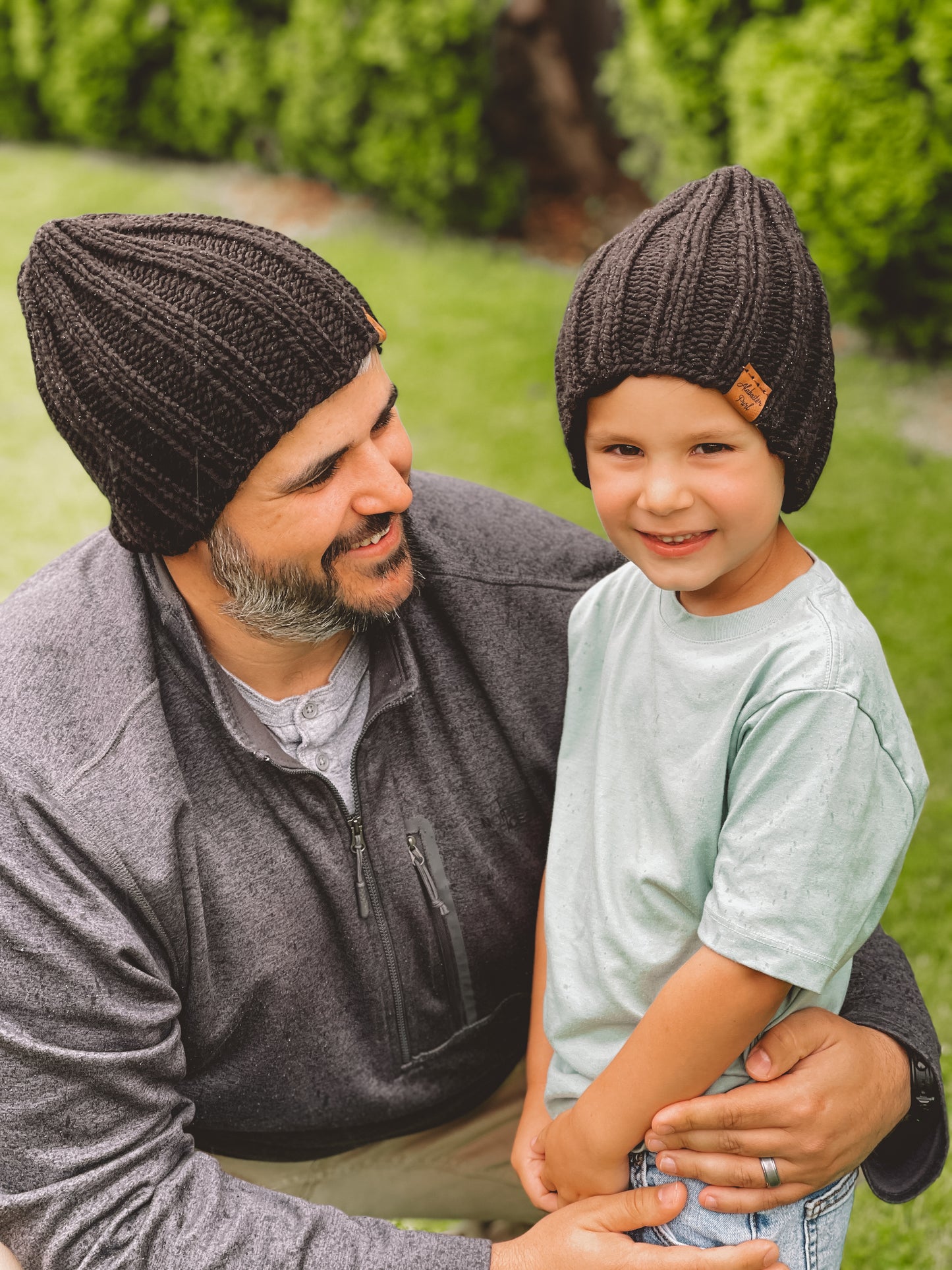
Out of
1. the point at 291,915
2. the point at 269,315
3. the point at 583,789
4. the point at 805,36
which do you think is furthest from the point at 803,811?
the point at 805,36

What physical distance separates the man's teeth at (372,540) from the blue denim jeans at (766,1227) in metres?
1.02

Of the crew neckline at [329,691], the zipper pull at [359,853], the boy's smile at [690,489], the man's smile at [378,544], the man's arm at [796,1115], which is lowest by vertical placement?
the man's arm at [796,1115]

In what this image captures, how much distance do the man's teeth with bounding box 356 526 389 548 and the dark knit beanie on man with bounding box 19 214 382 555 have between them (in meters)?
0.22

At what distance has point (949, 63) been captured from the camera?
4547 millimetres

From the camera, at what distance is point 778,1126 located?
1.73 m

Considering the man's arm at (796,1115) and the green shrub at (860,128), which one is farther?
the green shrub at (860,128)

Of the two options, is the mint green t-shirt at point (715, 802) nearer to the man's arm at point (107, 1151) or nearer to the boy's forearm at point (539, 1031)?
the boy's forearm at point (539, 1031)

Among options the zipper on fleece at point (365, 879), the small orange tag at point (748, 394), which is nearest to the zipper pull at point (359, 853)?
the zipper on fleece at point (365, 879)

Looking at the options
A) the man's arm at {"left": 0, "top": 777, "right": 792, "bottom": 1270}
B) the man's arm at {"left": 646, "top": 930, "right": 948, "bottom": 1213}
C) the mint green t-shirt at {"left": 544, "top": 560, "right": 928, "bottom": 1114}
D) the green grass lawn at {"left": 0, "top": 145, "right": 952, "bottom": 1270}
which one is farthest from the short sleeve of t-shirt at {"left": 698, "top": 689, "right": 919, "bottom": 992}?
the green grass lawn at {"left": 0, "top": 145, "right": 952, "bottom": 1270}

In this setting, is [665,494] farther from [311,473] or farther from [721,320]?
[311,473]

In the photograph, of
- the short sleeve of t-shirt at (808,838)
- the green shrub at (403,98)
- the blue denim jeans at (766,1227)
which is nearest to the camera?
the short sleeve of t-shirt at (808,838)

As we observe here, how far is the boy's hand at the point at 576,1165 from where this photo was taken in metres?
1.79

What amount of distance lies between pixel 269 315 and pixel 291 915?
97 centimetres

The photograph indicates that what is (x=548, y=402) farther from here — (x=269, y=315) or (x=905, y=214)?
(x=269, y=315)
